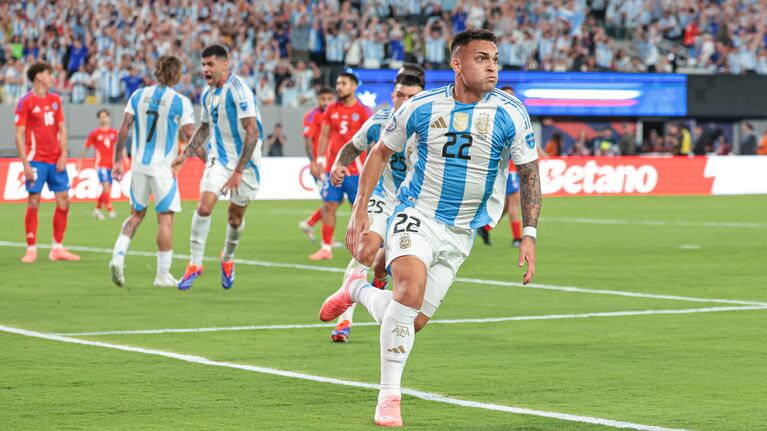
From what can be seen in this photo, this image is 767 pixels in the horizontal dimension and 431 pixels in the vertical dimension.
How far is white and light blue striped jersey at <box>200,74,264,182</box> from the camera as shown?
14273mm

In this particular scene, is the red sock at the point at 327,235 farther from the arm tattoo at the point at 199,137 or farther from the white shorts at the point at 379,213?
the white shorts at the point at 379,213

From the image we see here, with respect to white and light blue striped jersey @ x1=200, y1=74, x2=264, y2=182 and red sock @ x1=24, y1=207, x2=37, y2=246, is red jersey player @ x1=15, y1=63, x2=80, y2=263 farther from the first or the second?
white and light blue striped jersey @ x1=200, y1=74, x2=264, y2=182

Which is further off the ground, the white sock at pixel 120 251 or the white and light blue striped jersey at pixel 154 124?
the white and light blue striped jersey at pixel 154 124

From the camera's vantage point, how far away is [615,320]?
12.2m

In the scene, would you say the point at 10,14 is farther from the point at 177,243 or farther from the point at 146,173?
the point at 146,173

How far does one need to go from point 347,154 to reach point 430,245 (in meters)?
1.73

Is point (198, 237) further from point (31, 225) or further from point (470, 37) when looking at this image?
point (470, 37)

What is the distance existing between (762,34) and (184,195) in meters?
22.0

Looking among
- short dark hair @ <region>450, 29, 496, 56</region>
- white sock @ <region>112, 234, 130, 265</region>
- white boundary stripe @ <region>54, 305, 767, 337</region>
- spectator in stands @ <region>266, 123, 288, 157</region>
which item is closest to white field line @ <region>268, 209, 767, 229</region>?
spectator in stands @ <region>266, 123, 288, 157</region>

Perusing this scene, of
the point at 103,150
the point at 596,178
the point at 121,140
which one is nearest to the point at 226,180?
the point at 121,140

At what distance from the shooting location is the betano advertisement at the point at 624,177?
35594mm

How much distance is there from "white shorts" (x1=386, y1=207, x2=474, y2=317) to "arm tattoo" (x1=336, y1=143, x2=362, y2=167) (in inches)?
52.1

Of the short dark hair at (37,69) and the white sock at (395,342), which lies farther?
the short dark hair at (37,69)

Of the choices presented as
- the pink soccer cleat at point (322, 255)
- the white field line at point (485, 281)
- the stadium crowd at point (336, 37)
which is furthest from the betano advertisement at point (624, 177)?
the pink soccer cleat at point (322, 255)
